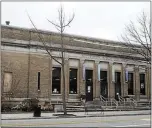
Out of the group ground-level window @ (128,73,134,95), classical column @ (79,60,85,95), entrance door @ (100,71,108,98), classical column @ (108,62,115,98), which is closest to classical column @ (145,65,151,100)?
ground-level window @ (128,73,134,95)

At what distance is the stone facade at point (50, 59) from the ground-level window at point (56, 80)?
1.69 ft

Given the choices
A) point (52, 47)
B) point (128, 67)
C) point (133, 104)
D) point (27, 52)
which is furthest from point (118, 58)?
point (27, 52)

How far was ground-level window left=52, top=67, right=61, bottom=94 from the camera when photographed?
3503 cm

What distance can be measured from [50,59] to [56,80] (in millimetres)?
2399

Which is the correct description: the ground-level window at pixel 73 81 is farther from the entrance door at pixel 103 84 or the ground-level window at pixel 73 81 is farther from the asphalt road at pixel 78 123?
the asphalt road at pixel 78 123

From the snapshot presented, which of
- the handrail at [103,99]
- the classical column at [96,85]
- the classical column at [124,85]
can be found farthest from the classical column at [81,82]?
the classical column at [124,85]

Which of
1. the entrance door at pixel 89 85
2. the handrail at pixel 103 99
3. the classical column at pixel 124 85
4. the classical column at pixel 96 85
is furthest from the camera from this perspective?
the classical column at pixel 124 85

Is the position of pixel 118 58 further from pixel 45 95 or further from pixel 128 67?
pixel 45 95

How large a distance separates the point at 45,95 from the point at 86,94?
5.33 metres

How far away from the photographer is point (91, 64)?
124ft

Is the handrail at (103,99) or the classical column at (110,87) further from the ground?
the classical column at (110,87)

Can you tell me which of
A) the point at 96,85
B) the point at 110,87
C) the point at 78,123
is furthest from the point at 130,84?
the point at 78,123

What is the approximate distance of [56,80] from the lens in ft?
116

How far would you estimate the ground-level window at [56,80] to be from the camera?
35.0m
